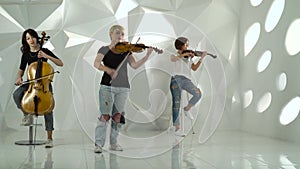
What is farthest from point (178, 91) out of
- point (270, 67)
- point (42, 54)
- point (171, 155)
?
point (270, 67)

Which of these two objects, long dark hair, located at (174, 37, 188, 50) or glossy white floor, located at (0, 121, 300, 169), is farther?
long dark hair, located at (174, 37, 188, 50)

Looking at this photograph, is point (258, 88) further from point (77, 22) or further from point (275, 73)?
point (77, 22)

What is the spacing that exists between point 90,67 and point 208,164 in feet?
8.33

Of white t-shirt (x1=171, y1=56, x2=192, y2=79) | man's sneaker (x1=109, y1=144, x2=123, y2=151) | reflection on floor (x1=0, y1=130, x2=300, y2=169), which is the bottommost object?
reflection on floor (x1=0, y1=130, x2=300, y2=169)

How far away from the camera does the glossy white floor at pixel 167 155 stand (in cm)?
284

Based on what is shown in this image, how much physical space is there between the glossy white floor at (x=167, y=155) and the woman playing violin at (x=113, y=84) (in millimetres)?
203

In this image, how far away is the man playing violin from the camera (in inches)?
135

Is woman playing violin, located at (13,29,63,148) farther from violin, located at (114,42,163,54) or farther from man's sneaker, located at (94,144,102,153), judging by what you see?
violin, located at (114,42,163,54)

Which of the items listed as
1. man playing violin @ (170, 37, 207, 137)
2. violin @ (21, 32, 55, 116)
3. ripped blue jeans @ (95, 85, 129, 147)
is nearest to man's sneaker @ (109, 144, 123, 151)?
ripped blue jeans @ (95, 85, 129, 147)

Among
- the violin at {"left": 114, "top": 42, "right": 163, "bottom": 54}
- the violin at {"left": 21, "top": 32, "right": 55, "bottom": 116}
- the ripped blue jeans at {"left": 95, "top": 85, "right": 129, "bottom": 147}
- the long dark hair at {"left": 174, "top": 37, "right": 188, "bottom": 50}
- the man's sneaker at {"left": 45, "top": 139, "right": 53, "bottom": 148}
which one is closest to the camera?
the violin at {"left": 114, "top": 42, "right": 163, "bottom": 54}

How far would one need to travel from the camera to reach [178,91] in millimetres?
3939

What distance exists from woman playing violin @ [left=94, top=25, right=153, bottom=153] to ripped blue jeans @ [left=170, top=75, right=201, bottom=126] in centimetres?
60

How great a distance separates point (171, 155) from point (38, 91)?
1153 millimetres

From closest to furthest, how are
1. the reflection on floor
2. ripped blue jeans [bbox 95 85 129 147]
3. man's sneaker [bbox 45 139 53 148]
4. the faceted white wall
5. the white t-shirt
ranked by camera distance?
the reflection on floor
ripped blue jeans [bbox 95 85 129 147]
the white t-shirt
man's sneaker [bbox 45 139 53 148]
the faceted white wall
